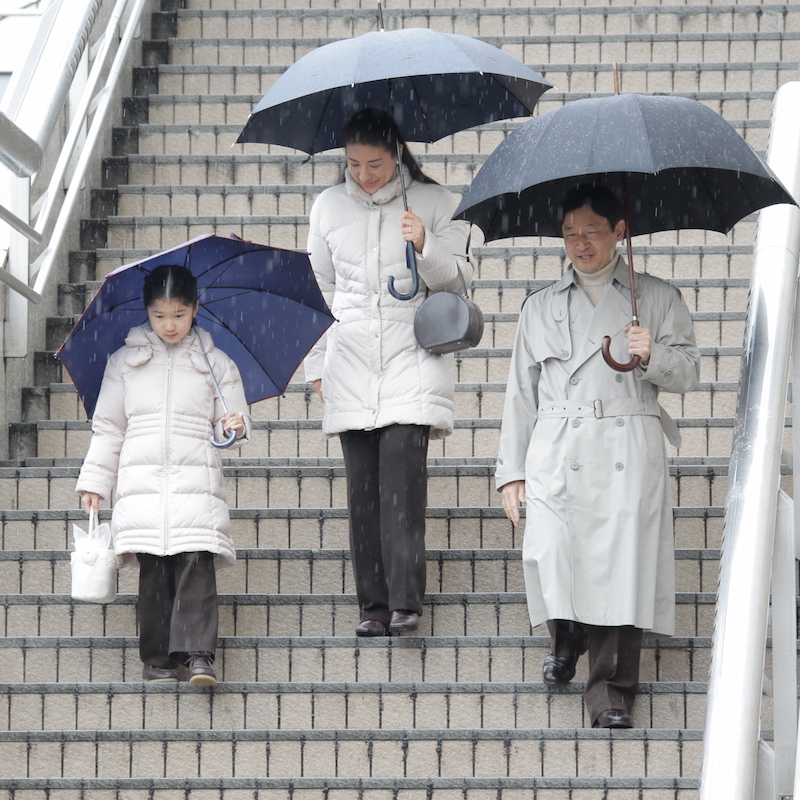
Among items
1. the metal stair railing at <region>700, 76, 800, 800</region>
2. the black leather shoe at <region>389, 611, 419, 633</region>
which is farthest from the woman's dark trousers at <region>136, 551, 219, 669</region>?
the metal stair railing at <region>700, 76, 800, 800</region>

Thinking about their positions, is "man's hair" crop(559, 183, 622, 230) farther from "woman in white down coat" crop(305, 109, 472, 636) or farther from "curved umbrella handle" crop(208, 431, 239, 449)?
"curved umbrella handle" crop(208, 431, 239, 449)

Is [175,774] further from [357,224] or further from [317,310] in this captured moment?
[357,224]

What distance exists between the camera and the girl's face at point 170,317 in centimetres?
548

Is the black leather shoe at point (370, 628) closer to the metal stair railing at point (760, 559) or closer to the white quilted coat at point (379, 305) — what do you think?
the white quilted coat at point (379, 305)

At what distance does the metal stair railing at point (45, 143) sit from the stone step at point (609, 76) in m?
1.01

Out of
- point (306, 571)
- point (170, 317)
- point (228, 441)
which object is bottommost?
point (306, 571)

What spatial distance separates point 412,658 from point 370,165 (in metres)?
1.75

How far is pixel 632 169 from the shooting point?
4.54 metres

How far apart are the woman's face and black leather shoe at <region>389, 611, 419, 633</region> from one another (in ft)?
5.08

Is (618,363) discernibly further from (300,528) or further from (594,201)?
(300,528)

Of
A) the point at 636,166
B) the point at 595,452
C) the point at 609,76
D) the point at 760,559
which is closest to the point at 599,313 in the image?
the point at 595,452

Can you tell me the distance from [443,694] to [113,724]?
108 cm

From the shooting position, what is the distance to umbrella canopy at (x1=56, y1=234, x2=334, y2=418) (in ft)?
18.0

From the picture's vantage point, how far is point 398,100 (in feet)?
19.4
